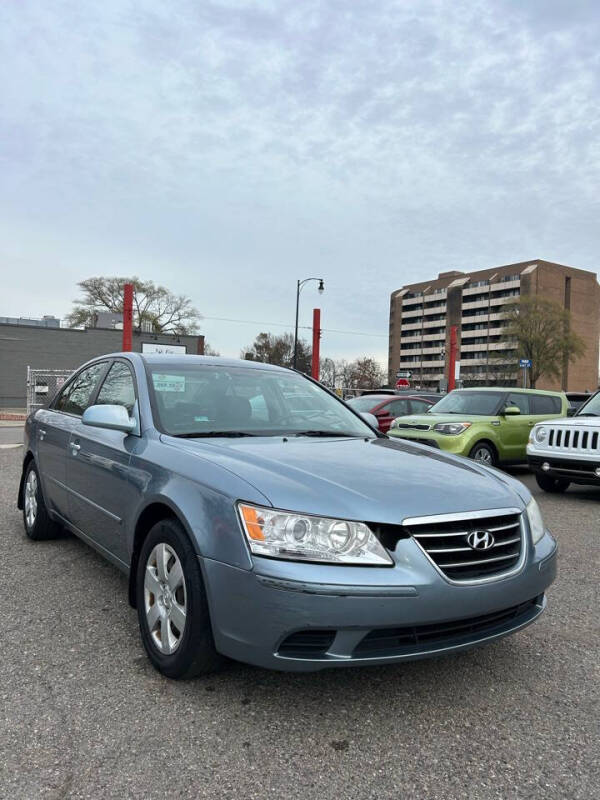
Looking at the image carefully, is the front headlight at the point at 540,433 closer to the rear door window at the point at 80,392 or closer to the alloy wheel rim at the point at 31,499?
the rear door window at the point at 80,392

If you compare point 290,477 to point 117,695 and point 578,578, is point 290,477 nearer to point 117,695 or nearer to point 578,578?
point 117,695

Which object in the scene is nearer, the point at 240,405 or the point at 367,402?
the point at 240,405

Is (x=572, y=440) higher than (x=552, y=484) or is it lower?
higher

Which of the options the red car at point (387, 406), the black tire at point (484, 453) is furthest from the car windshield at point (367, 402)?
the black tire at point (484, 453)

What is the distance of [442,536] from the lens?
8.19 ft

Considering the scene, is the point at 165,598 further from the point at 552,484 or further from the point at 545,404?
the point at 545,404

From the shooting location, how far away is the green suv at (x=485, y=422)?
33.3 ft

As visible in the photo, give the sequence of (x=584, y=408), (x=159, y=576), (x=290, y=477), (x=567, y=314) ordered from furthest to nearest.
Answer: (x=567, y=314), (x=584, y=408), (x=159, y=576), (x=290, y=477)

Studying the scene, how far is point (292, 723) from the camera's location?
8.16ft

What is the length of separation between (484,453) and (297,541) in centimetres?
856

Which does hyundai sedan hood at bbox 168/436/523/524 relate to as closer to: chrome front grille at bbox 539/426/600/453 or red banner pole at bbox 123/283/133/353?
chrome front grille at bbox 539/426/600/453

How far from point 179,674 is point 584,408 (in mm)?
7857

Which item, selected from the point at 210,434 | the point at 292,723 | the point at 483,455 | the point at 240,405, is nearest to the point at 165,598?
the point at 292,723

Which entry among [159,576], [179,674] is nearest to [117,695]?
[179,674]
